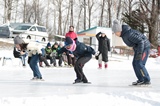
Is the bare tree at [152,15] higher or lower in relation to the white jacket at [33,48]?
higher

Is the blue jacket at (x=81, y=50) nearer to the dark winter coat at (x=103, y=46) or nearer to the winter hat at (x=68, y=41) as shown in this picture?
the winter hat at (x=68, y=41)

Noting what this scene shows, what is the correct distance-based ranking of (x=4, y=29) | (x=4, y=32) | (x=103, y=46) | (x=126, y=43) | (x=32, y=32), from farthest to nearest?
(x=4, y=32) < (x=4, y=29) < (x=32, y=32) < (x=103, y=46) < (x=126, y=43)

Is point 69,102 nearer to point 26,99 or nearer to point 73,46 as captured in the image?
point 26,99

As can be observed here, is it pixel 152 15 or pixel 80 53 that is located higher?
pixel 152 15

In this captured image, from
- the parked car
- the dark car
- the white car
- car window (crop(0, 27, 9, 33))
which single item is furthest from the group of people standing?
car window (crop(0, 27, 9, 33))

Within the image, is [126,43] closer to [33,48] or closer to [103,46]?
[33,48]

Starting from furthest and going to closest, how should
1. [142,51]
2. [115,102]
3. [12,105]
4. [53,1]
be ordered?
[53,1], [142,51], [115,102], [12,105]

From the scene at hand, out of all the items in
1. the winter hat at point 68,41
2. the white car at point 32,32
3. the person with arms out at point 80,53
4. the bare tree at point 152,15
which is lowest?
the person with arms out at point 80,53

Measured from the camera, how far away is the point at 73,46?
6.77 meters

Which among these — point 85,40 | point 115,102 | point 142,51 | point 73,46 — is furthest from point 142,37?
point 85,40

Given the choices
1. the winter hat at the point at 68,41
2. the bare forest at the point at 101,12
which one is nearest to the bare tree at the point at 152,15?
the bare forest at the point at 101,12

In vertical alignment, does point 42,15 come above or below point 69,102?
above

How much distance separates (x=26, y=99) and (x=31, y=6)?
184ft

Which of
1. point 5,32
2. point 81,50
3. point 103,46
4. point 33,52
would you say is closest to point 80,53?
point 81,50
